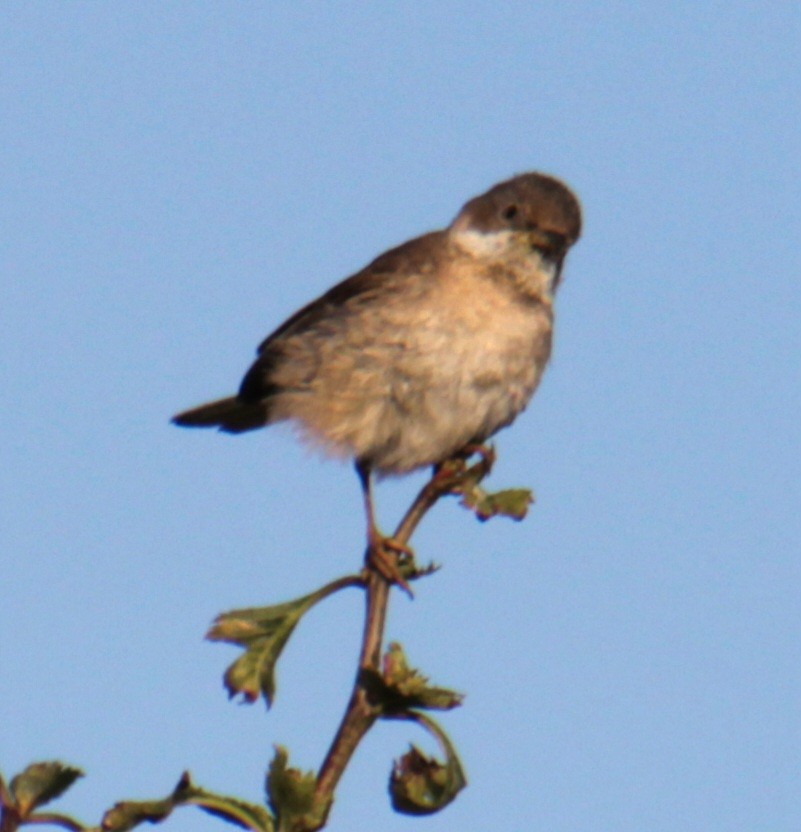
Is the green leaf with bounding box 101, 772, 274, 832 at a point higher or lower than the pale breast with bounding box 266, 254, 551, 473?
Answer: lower

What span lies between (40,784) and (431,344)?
158 inches

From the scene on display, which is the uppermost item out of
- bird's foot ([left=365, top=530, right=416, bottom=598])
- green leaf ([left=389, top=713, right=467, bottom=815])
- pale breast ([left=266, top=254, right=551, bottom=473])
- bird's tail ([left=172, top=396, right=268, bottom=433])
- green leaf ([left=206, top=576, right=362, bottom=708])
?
bird's tail ([left=172, top=396, right=268, bottom=433])

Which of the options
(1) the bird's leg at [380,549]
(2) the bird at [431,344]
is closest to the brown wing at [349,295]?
(2) the bird at [431,344]

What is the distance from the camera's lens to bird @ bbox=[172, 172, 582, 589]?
5.57 m

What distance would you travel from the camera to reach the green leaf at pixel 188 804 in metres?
1.74

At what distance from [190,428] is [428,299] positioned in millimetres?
1754

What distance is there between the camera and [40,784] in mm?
1677

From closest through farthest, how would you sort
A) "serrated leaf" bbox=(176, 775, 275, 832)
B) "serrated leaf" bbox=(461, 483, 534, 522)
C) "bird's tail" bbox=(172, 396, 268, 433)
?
1. "serrated leaf" bbox=(176, 775, 275, 832)
2. "serrated leaf" bbox=(461, 483, 534, 522)
3. "bird's tail" bbox=(172, 396, 268, 433)

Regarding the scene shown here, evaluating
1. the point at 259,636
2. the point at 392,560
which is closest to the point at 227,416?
the point at 392,560

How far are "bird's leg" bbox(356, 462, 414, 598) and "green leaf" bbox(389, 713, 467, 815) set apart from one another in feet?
0.86

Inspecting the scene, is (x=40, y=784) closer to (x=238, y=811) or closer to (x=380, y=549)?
(x=238, y=811)

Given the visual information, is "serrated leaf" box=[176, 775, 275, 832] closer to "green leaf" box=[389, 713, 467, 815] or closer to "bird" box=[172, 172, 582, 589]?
"green leaf" box=[389, 713, 467, 815]

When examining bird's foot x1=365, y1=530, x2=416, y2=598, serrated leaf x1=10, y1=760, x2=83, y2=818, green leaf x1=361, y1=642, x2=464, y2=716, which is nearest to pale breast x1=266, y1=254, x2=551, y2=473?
bird's foot x1=365, y1=530, x2=416, y2=598

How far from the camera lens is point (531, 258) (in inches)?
245
